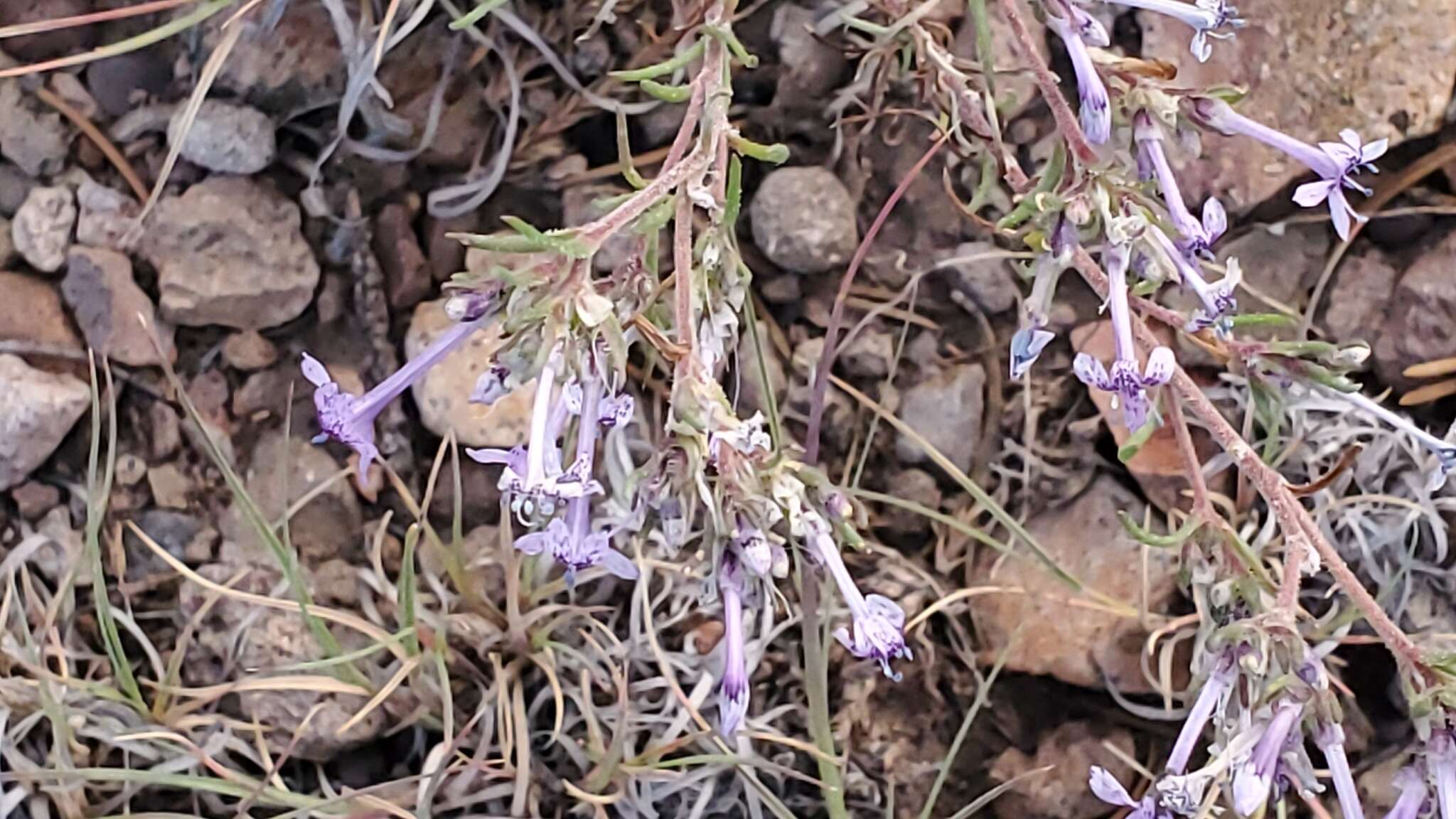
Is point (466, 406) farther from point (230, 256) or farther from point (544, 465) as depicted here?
point (544, 465)

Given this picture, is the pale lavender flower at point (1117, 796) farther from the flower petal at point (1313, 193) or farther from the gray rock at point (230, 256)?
the gray rock at point (230, 256)

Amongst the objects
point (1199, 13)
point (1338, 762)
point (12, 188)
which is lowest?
point (1338, 762)

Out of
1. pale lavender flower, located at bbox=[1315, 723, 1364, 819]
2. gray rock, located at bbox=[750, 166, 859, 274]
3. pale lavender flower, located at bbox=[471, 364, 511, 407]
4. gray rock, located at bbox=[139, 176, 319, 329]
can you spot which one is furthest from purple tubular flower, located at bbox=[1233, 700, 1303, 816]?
gray rock, located at bbox=[139, 176, 319, 329]

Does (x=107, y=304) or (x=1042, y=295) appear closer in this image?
(x=1042, y=295)

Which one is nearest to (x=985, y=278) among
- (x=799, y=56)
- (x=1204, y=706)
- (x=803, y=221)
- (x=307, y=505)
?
(x=803, y=221)

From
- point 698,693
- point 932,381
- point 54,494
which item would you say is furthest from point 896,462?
point 54,494

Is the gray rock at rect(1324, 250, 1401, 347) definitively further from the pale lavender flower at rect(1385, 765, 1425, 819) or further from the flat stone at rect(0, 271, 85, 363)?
the flat stone at rect(0, 271, 85, 363)

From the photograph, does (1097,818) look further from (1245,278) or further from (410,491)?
(410,491)
